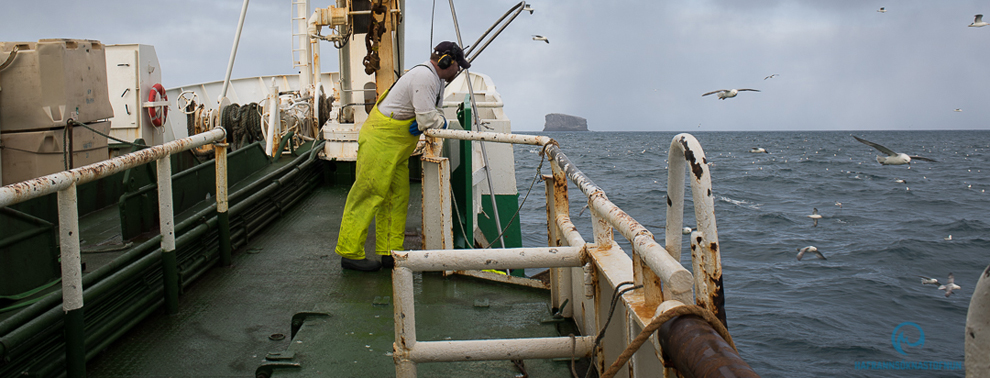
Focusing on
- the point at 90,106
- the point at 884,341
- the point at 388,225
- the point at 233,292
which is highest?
the point at 90,106

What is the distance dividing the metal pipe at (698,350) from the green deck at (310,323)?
5.03ft

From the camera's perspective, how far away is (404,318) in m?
2.19

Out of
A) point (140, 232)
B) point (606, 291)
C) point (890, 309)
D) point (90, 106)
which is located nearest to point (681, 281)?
point (606, 291)

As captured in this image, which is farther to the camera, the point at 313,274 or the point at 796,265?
the point at 796,265

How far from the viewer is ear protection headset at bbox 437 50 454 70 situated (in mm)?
4043

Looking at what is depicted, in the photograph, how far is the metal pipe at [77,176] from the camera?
1.99 meters

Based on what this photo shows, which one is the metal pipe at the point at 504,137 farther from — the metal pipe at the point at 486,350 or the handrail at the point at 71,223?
the handrail at the point at 71,223

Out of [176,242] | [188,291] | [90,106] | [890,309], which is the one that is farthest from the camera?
[890,309]

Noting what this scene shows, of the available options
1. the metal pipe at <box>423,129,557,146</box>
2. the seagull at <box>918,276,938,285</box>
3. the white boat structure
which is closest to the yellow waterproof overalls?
the white boat structure

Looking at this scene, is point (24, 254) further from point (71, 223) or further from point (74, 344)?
point (71, 223)

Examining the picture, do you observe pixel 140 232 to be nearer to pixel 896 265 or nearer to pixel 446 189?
pixel 446 189

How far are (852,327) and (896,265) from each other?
16.3ft

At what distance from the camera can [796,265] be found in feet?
44.8

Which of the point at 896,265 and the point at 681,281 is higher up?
the point at 681,281
